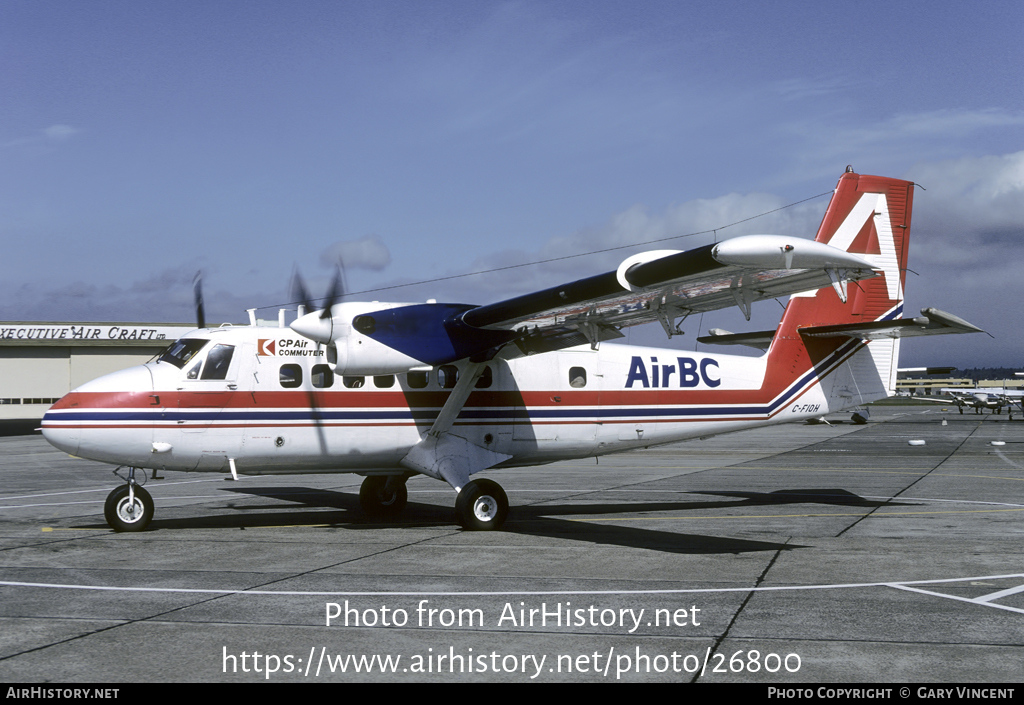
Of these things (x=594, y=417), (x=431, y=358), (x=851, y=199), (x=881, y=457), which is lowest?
(x=881, y=457)

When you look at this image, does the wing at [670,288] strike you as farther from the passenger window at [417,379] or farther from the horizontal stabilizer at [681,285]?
the passenger window at [417,379]

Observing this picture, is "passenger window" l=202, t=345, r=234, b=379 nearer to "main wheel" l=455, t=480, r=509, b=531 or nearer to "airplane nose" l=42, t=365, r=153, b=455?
"airplane nose" l=42, t=365, r=153, b=455

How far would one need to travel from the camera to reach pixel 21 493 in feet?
67.6

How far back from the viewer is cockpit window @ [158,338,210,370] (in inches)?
558

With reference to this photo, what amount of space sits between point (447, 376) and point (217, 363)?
380cm

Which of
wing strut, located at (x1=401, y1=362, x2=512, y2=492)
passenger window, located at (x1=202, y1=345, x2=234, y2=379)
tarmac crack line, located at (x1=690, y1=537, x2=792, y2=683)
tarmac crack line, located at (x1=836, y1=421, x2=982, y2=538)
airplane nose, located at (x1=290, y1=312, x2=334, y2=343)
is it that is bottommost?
tarmac crack line, located at (x1=836, y1=421, x2=982, y2=538)

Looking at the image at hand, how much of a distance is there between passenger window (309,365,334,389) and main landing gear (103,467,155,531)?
3133mm

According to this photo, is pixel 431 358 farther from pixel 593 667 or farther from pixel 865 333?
pixel 865 333

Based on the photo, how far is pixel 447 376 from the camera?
15328mm

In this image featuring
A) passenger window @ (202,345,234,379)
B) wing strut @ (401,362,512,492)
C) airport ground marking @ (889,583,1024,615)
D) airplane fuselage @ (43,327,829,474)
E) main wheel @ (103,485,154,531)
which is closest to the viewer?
airport ground marking @ (889,583,1024,615)

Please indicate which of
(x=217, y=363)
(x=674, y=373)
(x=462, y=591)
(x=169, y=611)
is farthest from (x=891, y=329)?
(x=169, y=611)

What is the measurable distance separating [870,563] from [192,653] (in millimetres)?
8355

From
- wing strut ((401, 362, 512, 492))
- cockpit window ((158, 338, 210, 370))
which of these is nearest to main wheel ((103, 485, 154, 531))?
cockpit window ((158, 338, 210, 370))
